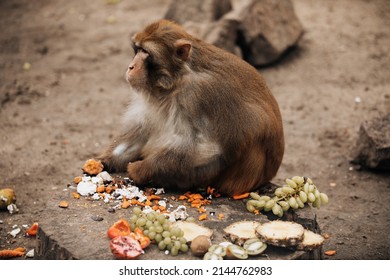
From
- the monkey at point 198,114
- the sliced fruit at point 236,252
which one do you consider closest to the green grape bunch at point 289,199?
the monkey at point 198,114

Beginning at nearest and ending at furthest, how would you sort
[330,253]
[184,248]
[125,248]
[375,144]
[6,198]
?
[125,248]
[184,248]
[330,253]
[6,198]
[375,144]

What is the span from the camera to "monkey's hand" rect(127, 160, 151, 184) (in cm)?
514

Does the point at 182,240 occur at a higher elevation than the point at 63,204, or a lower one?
higher

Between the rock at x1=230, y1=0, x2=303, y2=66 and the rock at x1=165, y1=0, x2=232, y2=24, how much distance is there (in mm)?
453

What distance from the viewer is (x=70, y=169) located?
7195 millimetres

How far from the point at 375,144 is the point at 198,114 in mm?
2727

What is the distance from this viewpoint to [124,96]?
901 centimetres

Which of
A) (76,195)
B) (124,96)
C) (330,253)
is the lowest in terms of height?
(124,96)

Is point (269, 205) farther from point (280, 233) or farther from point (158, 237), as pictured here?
point (158, 237)

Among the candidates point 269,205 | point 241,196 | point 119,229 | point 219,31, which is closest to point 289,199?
point 269,205

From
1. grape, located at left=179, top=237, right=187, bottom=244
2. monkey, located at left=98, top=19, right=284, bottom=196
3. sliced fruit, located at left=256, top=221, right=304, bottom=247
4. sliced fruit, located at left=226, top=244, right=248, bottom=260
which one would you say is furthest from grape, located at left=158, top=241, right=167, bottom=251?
monkey, located at left=98, top=19, right=284, bottom=196

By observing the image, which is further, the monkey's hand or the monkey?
the monkey's hand

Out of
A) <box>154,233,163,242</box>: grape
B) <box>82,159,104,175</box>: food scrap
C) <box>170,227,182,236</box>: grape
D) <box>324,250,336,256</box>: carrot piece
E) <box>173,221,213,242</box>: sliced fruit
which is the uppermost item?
<box>170,227,182,236</box>: grape

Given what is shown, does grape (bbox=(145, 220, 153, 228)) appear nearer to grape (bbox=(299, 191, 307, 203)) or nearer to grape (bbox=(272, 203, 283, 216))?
grape (bbox=(272, 203, 283, 216))
